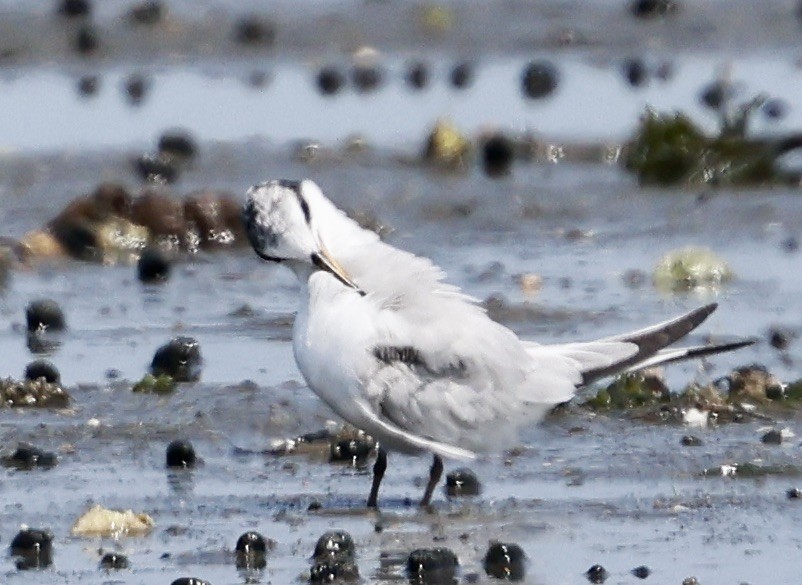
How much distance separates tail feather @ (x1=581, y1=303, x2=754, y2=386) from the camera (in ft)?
22.7

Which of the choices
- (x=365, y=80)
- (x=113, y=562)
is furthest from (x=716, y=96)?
(x=113, y=562)

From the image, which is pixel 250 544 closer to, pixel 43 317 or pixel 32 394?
pixel 32 394

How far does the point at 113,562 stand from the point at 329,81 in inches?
342

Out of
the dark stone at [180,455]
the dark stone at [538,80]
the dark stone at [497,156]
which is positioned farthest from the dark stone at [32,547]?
the dark stone at [538,80]

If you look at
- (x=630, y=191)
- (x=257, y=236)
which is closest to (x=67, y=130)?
(x=630, y=191)

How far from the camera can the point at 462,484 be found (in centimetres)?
667

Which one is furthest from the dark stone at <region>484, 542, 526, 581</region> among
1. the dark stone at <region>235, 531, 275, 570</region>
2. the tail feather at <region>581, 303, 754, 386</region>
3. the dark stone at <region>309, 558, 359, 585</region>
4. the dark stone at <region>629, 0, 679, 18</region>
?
the dark stone at <region>629, 0, 679, 18</region>

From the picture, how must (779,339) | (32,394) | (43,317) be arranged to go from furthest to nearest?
(43,317) → (779,339) → (32,394)

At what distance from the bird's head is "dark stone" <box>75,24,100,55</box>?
8600 mm

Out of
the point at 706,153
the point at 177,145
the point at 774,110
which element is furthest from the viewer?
the point at 774,110

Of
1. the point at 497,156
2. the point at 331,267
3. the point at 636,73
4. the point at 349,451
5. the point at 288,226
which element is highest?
the point at 288,226

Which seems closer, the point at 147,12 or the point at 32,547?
the point at 32,547

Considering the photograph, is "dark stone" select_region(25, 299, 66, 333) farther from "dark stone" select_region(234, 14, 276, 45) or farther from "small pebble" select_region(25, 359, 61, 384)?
"dark stone" select_region(234, 14, 276, 45)

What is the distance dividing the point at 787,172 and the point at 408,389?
199 inches
